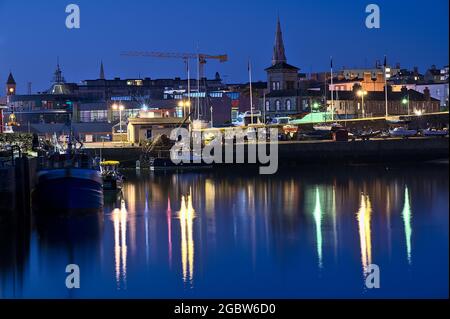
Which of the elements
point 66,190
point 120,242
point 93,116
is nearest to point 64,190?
point 66,190

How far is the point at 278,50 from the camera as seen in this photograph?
108375 mm

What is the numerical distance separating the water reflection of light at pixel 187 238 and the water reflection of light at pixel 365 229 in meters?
4.06

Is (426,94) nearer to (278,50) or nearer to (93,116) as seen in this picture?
(278,50)

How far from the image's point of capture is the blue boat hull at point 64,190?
106 ft

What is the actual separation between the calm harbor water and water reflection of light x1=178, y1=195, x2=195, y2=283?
3cm

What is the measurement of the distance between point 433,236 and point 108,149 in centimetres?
3499

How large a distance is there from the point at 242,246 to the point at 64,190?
835cm

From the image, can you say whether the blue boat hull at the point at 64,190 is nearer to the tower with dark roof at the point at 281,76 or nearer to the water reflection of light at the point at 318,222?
the water reflection of light at the point at 318,222

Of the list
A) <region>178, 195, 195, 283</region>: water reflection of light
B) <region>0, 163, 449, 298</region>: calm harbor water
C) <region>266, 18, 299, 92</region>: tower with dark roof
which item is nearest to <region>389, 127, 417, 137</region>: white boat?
<region>0, 163, 449, 298</region>: calm harbor water

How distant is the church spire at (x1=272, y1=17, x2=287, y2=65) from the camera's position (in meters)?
107

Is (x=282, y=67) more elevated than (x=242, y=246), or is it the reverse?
(x=282, y=67)

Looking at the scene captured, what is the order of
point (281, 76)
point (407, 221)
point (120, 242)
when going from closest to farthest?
point (120, 242) < point (407, 221) < point (281, 76)

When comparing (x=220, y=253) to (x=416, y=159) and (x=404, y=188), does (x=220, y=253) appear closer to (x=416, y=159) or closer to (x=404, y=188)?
(x=404, y=188)
